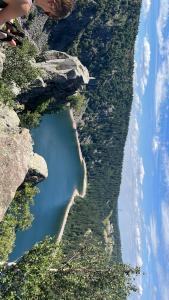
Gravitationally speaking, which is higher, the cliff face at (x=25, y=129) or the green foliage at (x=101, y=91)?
the cliff face at (x=25, y=129)

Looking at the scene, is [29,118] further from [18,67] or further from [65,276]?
[65,276]

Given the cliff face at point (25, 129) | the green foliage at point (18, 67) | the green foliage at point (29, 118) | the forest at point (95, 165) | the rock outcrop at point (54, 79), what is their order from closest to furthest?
the cliff face at point (25, 129) < the forest at point (95, 165) < the green foliage at point (18, 67) < the rock outcrop at point (54, 79) < the green foliage at point (29, 118)

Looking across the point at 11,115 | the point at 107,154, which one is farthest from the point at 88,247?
the point at 107,154

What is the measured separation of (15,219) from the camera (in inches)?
2078

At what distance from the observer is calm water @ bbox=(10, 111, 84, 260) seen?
379 ft

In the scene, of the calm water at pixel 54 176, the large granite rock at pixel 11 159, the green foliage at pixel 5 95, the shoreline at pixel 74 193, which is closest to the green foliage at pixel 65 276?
the green foliage at pixel 5 95

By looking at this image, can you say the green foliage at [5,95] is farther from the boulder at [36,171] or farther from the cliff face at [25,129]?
the boulder at [36,171]

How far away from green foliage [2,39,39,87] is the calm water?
177 ft

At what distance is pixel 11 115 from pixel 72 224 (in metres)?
94.9

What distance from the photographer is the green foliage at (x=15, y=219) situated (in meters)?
48.9

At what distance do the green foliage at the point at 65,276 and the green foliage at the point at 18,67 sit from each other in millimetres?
15301

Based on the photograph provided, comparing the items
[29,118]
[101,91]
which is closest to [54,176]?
[101,91]

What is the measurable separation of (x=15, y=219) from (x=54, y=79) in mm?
19601

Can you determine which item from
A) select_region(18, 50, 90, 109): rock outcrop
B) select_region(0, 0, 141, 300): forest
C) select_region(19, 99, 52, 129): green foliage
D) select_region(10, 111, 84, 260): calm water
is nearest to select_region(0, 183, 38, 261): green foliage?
select_region(0, 0, 141, 300): forest
